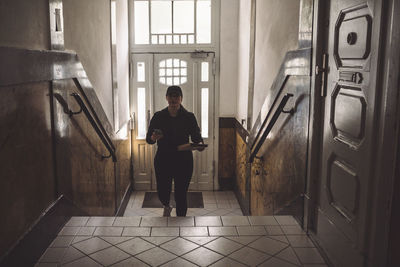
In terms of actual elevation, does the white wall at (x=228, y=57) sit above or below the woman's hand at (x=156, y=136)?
above

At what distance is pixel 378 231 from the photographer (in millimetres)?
1971

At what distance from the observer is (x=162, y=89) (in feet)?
23.0

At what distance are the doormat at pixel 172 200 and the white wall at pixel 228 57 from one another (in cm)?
149

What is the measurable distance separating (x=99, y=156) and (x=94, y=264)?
2.04 m

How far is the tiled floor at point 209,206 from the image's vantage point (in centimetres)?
612

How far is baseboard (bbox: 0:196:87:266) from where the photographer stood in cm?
229

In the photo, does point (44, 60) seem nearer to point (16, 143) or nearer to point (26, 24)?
point (26, 24)

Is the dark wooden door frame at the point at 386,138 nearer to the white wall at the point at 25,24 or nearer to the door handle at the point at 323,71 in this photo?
the door handle at the point at 323,71

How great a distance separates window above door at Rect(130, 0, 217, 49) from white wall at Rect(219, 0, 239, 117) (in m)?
0.21

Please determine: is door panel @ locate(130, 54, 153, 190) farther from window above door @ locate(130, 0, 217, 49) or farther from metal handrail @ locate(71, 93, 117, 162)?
metal handrail @ locate(71, 93, 117, 162)

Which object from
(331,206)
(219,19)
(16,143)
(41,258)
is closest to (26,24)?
(16,143)

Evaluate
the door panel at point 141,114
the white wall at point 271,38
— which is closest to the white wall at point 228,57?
the door panel at point 141,114

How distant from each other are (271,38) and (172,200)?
130 inches

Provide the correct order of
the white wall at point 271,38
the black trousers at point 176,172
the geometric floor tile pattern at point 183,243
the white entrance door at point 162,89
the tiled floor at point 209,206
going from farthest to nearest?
the white entrance door at point 162,89
the tiled floor at point 209,206
the black trousers at point 176,172
the white wall at point 271,38
the geometric floor tile pattern at point 183,243
